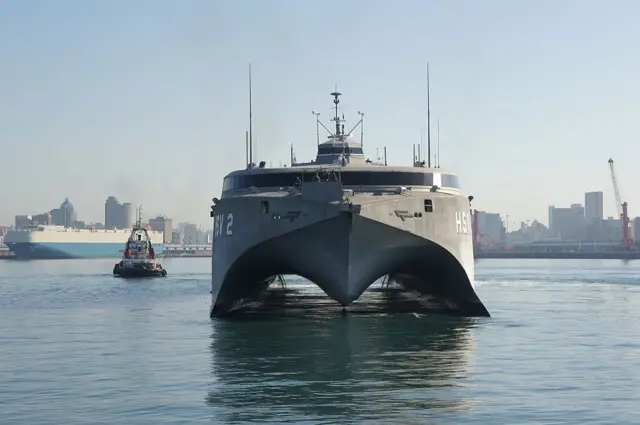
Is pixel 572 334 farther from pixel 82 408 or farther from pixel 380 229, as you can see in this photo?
pixel 82 408

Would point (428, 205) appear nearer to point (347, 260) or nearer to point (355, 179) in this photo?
point (355, 179)

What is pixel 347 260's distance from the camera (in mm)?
31719

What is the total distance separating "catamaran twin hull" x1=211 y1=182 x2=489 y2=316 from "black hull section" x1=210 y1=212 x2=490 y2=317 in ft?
0.11

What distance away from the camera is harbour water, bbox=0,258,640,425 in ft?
60.1

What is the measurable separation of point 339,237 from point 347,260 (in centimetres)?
100

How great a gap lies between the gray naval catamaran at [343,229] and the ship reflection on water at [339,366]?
1660 millimetres

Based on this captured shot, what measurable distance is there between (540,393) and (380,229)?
11.8 meters

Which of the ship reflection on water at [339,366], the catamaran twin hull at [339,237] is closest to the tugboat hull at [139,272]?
the ship reflection on water at [339,366]

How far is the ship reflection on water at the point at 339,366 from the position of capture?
18.6 meters

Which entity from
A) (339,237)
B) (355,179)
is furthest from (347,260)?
(355,179)

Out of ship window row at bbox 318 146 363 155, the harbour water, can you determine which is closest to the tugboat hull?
the harbour water

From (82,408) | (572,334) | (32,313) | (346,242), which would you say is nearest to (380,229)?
(346,242)

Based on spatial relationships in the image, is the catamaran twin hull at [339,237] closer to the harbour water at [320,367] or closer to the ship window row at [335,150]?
the harbour water at [320,367]

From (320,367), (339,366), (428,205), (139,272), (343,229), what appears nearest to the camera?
(320,367)
